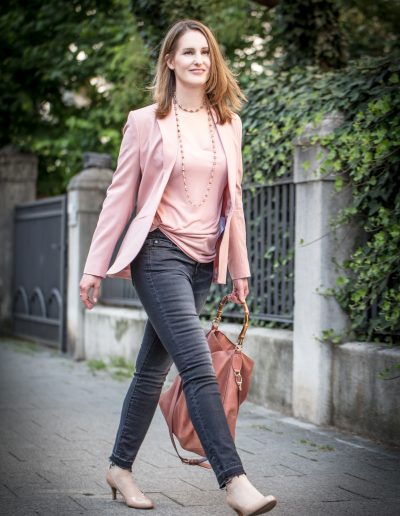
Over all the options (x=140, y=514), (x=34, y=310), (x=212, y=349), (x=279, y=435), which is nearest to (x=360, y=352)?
(x=279, y=435)

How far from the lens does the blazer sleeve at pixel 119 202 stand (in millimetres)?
4270

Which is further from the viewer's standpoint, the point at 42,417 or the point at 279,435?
the point at 42,417

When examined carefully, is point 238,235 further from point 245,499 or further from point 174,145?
point 245,499

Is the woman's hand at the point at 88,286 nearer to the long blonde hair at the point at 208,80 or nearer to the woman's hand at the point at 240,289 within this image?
the woman's hand at the point at 240,289

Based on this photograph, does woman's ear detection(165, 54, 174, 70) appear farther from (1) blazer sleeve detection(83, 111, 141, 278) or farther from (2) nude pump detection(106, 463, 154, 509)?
(2) nude pump detection(106, 463, 154, 509)

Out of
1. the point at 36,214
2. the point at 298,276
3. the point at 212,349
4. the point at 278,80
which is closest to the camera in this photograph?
the point at 212,349

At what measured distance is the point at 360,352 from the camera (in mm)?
6180

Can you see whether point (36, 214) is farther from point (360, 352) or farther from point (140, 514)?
point (140, 514)

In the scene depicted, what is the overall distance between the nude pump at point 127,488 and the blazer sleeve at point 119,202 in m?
0.87

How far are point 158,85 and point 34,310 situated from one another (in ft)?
31.6

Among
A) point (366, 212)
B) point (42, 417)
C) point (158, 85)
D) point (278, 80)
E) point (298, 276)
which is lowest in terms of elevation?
point (42, 417)

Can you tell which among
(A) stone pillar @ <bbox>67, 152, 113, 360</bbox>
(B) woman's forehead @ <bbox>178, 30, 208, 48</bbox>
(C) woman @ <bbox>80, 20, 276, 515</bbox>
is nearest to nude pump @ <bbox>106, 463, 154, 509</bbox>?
(C) woman @ <bbox>80, 20, 276, 515</bbox>

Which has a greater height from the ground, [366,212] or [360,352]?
[366,212]

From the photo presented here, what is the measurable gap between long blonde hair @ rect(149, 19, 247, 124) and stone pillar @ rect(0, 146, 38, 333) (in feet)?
35.1
